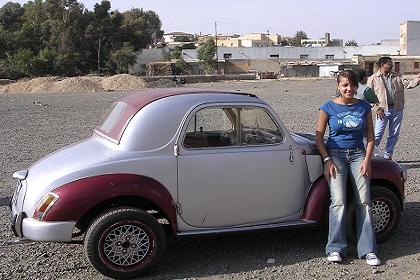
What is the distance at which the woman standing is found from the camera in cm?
555

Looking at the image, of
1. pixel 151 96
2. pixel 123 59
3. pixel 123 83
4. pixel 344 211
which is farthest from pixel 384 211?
pixel 123 59

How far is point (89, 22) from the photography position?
9250cm

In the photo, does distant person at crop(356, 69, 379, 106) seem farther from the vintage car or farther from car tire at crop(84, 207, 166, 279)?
car tire at crop(84, 207, 166, 279)

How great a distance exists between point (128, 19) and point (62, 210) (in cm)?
10373

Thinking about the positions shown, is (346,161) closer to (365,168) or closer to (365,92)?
(365,168)

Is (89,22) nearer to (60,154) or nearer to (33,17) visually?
(33,17)

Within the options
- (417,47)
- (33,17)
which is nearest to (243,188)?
(33,17)

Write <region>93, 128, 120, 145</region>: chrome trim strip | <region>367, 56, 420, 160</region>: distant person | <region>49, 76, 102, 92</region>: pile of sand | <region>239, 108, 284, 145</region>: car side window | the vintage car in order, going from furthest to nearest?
<region>49, 76, 102, 92</region>: pile of sand
<region>367, 56, 420, 160</region>: distant person
<region>239, 108, 284, 145</region>: car side window
<region>93, 128, 120, 145</region>: chrome trim strip
the vintage car

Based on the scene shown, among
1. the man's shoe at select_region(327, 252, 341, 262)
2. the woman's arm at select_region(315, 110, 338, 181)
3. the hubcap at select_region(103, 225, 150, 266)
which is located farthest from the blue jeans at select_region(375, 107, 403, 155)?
the hubcap at select_region(103, 225, 150, 266)

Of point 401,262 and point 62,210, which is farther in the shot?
point 401,262

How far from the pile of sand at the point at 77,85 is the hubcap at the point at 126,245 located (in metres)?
45.6

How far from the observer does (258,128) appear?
5746 mm

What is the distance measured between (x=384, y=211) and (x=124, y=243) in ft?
9.16

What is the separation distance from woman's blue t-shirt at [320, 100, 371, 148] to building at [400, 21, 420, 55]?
107 metres
